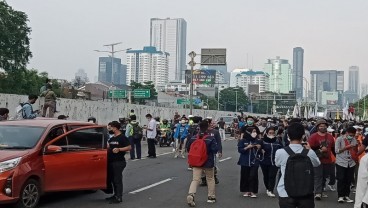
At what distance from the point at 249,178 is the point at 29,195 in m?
5.06

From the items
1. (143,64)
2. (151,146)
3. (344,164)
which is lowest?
(151,146)

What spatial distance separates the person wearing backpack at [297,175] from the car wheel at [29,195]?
4978 millimetres

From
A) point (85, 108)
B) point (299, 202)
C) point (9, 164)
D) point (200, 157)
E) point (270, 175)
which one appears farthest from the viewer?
point (85, 108)

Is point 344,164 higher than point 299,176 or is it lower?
lower

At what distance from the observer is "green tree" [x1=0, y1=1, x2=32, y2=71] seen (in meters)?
51.5

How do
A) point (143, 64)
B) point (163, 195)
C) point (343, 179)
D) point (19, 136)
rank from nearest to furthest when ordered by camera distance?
point (19, 136)
point (343, 179)
point (163, 195)
point (143, 64)

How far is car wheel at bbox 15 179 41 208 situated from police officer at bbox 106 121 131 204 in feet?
5.69

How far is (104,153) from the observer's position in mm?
11516

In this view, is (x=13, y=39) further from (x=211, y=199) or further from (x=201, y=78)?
(x=211, y=199)

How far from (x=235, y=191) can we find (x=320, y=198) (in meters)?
2.13

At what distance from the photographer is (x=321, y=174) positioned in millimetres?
11969

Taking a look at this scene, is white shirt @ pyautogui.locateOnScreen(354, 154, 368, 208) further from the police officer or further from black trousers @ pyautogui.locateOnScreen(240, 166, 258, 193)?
the police officer

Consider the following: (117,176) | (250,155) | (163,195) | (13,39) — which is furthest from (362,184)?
(13,39)

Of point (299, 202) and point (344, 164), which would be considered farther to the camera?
point (344, 164)
